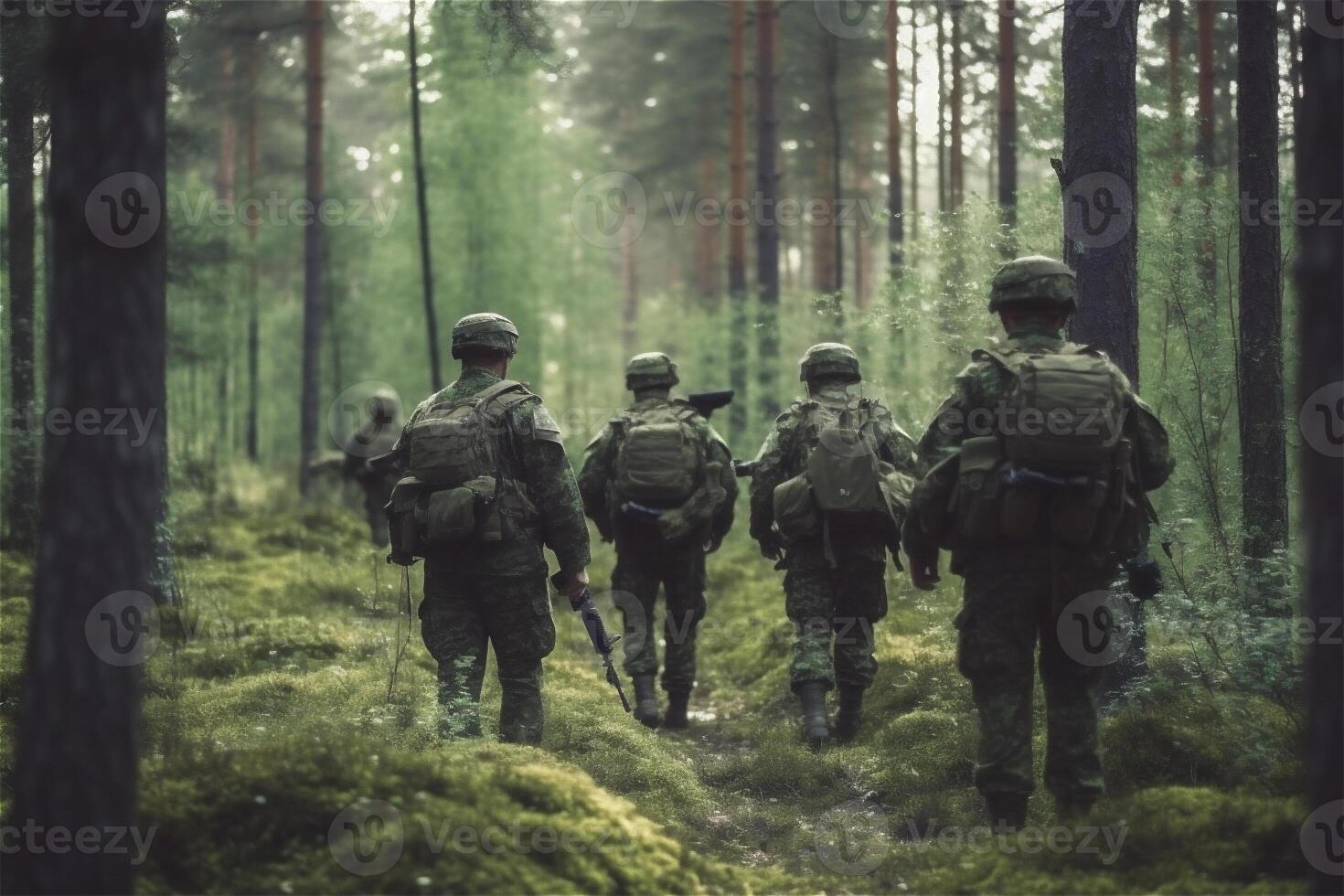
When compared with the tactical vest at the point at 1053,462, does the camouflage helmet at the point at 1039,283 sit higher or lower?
higher

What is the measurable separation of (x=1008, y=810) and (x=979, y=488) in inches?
56.8

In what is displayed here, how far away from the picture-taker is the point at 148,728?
6477 millimetres

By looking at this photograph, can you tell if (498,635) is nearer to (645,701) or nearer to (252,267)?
(645,701)

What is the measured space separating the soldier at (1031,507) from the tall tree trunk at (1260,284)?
2.41 m

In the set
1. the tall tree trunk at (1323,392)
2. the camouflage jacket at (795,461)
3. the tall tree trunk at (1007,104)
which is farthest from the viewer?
the tall tree trunk at (1007,104)

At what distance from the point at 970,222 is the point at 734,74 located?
10274 millimetres

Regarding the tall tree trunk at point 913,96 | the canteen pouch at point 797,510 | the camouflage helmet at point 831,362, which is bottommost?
the canteen pouch at point 797,510

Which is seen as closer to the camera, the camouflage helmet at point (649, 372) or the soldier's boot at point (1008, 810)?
the soldier's boot at point (1008, 810)

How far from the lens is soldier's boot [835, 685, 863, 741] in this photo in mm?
8008

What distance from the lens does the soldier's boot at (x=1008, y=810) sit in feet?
17.3

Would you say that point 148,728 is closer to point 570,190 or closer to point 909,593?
point 909,593

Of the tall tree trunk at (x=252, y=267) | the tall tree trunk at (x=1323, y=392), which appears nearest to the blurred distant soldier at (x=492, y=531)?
the tall tree trunk at (x=1323, y=392)

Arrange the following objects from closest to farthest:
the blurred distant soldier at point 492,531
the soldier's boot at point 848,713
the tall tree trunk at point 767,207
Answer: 1. the blurred distant soldier at point 492,531
2. the soldier's boot at point 848,713
3. the tall tree trunk at point 767,207

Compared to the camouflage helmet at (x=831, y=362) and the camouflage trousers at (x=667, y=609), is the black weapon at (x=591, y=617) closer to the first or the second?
the camouflage trousers at (x=667, y=609)
